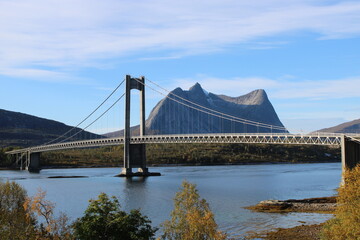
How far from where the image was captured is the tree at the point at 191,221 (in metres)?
21.6

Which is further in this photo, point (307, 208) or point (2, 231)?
point (307, 208)

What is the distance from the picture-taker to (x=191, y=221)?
21828 mm

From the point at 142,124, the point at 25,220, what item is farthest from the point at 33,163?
the point at 25,220

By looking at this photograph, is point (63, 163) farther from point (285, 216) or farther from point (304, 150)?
point (285, 216)

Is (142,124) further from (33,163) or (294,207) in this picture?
(294,207)

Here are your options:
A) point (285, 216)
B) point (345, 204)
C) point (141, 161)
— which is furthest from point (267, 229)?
point (141, 161)

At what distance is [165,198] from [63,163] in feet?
314

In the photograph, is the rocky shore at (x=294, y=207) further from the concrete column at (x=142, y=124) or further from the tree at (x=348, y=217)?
the concrete column at (x=142, y=124)

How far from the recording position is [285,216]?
4484 cm

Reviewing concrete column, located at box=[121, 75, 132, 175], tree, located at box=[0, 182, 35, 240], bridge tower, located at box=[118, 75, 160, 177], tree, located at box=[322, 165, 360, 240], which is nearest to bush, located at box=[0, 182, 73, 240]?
tree, located at box=[0, 182, 35, 240]

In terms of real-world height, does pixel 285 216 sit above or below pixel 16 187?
below

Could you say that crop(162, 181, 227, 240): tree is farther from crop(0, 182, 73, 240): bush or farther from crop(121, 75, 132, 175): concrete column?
crop(121, 75, 132, 175): concrete column

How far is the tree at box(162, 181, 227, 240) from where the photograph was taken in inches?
852

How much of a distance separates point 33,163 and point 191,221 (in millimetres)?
120375
